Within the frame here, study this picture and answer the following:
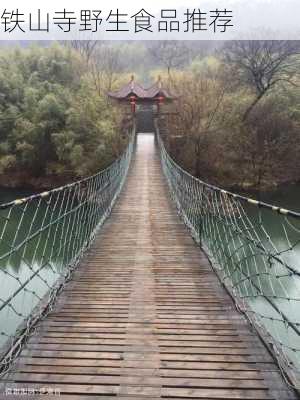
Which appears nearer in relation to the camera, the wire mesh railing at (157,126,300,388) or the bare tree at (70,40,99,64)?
the wire mesh railing at (157,126,300,388)

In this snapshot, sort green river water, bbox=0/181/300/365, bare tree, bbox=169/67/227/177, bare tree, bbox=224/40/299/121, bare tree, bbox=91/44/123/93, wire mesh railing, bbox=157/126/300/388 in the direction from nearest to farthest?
wire mesh railing, bbox=157/126/300/388
green river water, bbox=0/181/300/365
bare tree, bbox=169/67/227/177
bare tree, bbox=224/40/299/121
bare tree, bbox=91/44/123/93

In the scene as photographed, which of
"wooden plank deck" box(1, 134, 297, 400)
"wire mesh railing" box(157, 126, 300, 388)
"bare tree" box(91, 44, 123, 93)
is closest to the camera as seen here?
"wooden plank deck" box(1, 134, 297, 400)

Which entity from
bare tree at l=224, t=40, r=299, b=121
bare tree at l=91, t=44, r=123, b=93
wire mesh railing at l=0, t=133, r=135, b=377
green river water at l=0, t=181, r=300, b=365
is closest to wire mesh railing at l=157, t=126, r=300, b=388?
green river water at l=0, t=181, r=300, b=365

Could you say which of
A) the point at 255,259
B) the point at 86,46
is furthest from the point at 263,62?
the point at 255,259

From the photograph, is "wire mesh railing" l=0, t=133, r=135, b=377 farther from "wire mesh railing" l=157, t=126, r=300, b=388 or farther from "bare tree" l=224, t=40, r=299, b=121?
"bare tree" l=224, t=40, r=299, b=121

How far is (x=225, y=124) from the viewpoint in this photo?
14.1 metres

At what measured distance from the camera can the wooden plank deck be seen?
5.69ft

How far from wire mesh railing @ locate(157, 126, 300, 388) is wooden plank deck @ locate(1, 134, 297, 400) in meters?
0.09

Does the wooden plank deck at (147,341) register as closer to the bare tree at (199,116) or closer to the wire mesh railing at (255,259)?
the wire mesh railing at (255,259)

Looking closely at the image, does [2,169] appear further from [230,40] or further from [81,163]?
[230,40]

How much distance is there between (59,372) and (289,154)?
13771mm

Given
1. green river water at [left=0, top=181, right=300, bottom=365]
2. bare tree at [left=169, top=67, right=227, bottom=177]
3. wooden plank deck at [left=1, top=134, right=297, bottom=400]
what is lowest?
green river water at [left=0, top=181, right=300, bottom=365]

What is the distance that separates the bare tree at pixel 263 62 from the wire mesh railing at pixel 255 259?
20.8 ft

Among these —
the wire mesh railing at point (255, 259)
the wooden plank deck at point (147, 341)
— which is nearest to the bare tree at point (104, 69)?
the wire mesh railing at point (255, 259)
